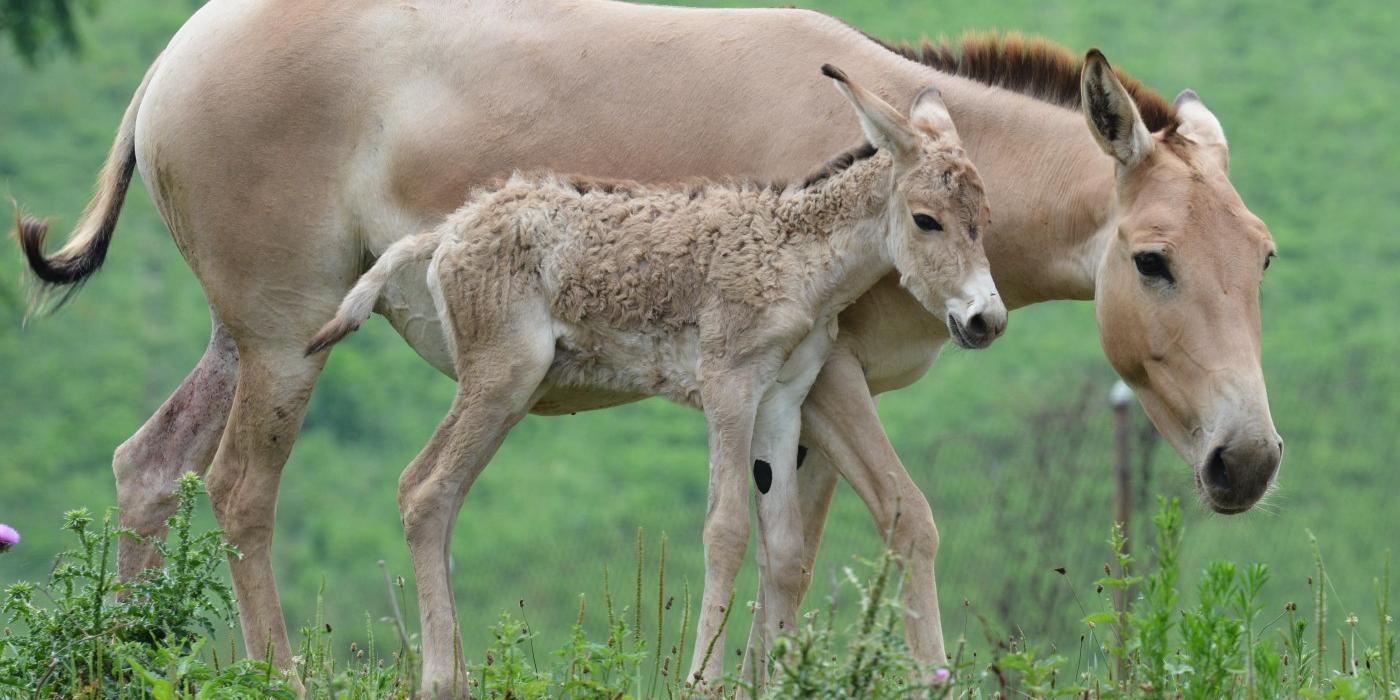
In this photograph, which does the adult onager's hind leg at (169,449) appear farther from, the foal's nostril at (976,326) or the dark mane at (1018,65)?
the foal's nostril at (976,326)

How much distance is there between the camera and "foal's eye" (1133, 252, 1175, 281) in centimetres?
555

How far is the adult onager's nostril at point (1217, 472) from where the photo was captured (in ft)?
17.5

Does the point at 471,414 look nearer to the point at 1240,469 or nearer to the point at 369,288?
the point at 369,288

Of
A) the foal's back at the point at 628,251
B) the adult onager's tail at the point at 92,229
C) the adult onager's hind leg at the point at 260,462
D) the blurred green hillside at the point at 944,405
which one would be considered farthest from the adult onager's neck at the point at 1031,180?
the blurred green hillside at the point at 944,405

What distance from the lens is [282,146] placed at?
21.1 feet

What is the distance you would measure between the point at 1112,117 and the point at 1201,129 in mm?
533

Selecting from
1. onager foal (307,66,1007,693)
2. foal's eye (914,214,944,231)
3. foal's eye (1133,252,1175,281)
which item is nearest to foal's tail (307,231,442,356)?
onager foal (307,66,1007,693)

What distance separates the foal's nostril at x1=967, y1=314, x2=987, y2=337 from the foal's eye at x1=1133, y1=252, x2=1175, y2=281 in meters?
0.71

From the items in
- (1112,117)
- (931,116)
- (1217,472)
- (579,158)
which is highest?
(931,116)

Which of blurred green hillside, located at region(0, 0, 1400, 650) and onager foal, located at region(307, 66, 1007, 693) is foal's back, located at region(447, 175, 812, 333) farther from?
blurred green hillside, located at region(0, 0, 1400, 650)

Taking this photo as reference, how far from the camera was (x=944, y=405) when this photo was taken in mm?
17781

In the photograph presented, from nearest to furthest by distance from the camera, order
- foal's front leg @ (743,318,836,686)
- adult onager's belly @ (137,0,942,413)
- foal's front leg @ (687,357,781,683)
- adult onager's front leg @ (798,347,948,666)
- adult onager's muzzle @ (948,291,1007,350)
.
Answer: adult onager's muzzle @ (948,291,1007,350)
foal's front leg @ (687,357,781,683)
adult onager's front leg @ (798,347,948,666)
foal's front leg @ (743,318,836,686)
adult onager's belly @ (137,0,942,413)

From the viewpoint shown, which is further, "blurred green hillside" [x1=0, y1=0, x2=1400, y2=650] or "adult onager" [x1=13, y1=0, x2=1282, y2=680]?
"blurred green hillside" [x1=0, y1=0, x2=1400, y2=650]

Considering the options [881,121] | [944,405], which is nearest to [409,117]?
[881,121]
